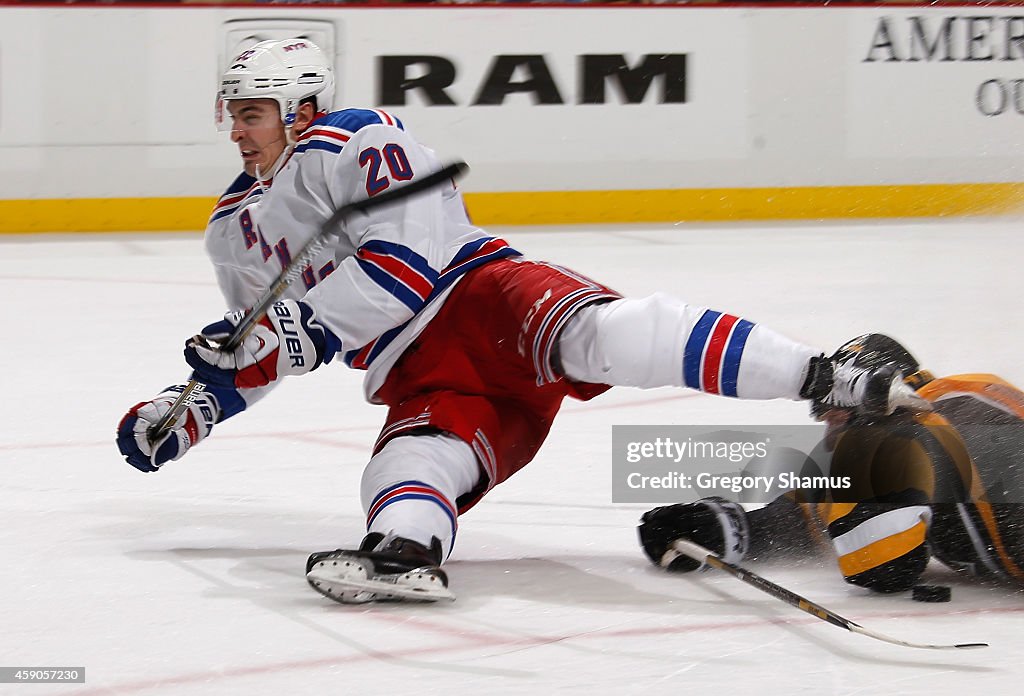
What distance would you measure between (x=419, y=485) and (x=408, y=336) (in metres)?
0.30

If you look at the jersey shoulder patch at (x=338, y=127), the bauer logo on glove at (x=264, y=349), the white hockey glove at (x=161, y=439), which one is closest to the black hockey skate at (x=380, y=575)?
the bauer logo on glove at (x=264, y=349)

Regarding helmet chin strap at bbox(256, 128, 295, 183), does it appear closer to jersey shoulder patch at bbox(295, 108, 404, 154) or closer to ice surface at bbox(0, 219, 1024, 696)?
jersey shoulder patch at bbox(295, 108, 404, 154)

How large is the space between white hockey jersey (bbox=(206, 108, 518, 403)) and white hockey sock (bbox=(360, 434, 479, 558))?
0.17 meters

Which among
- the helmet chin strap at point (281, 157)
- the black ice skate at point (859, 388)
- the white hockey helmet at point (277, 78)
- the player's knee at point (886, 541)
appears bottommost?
the player's knee at point (886, 541)

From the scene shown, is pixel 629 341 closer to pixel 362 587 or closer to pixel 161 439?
pixel 362 587

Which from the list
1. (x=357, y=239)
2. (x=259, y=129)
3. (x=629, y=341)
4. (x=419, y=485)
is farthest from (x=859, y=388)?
(x=259, y=129)

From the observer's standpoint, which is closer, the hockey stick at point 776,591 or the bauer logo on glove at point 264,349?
the hockey stick at point 776,591

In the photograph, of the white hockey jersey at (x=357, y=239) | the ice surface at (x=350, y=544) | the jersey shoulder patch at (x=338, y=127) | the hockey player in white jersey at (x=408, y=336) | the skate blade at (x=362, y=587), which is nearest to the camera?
the ice surface at (x=350, y=544)

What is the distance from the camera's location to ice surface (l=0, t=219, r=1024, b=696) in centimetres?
168

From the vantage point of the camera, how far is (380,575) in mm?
1881

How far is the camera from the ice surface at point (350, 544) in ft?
5.52

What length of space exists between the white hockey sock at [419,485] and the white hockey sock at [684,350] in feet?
0.70

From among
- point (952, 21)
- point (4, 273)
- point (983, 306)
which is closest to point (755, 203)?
point (952, 21)

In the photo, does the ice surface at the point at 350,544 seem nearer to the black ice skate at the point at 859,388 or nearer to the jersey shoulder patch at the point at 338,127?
the black ice skate at the point at 859,388
